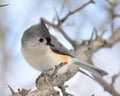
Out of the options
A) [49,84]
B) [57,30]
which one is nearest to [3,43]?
[57,30]

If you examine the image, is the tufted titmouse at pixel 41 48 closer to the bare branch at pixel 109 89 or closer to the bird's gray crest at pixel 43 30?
the bird's gray crest at pixel 43 30

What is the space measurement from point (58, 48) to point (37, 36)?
20cm

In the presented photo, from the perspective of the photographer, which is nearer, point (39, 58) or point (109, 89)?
point (39, 58)

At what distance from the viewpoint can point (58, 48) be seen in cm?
248

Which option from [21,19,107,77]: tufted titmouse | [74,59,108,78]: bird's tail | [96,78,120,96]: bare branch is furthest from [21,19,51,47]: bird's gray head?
[96,78,120,96]: bare branch

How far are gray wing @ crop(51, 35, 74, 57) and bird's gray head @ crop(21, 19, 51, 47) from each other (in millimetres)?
89

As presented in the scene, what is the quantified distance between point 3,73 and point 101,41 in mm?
1587

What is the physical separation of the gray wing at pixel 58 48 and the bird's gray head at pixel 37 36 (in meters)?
0.09

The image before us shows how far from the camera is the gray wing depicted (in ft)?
7.95

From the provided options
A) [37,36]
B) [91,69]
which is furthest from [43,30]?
[91,69]

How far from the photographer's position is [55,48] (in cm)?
244

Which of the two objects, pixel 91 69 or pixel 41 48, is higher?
pixel 41 48

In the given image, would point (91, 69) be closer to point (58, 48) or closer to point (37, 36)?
point (58, 48)

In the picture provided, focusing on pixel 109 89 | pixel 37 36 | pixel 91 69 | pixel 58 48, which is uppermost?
pixel 37 36
